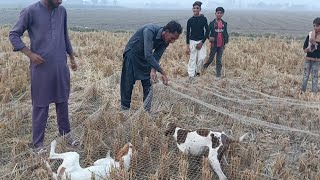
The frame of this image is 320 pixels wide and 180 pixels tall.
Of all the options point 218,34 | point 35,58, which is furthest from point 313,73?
point 35,58

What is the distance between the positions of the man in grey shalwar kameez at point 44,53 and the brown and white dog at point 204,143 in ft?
3.98

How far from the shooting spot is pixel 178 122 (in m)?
5.51

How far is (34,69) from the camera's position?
4.32 m

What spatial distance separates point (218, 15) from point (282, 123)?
10.5ft

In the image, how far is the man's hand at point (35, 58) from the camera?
4.14 m

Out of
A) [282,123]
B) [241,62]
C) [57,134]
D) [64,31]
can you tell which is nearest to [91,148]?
[57,134]

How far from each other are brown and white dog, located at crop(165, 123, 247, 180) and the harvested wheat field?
0.10m

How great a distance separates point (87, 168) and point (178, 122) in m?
2.02

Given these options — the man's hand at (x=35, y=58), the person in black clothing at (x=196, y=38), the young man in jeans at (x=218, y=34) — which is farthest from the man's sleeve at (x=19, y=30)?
the young man in jeans at (x=218, y=34)

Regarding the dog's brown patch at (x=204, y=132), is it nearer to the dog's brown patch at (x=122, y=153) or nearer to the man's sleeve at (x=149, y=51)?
the dog's brown patch at (x=122, y=153)

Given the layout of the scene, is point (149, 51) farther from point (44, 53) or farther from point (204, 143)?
point (204, 143)

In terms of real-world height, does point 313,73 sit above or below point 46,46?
below

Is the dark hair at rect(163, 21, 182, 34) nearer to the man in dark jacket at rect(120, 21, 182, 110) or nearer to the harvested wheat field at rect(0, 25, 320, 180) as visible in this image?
the man in dark jacket at rect(120, 21, 182, 110)

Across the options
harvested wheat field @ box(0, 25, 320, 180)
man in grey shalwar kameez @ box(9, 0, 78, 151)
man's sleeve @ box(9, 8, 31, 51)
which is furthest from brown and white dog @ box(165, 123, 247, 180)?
man's sleeve @ box(9, 8, 31, 51)
